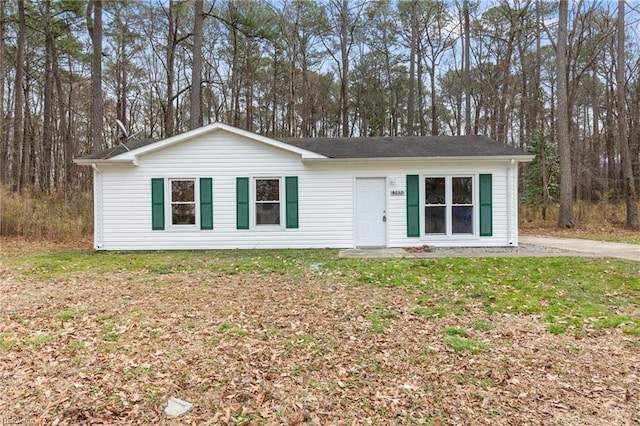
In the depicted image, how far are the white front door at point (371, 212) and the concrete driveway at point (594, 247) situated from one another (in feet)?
14.3

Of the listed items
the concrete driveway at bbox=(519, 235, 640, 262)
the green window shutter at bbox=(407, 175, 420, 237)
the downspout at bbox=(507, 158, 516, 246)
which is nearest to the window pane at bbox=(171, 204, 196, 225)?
the green window shutter at bbox=(407, 175, 420, 237)

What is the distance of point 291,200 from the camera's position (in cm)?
1043

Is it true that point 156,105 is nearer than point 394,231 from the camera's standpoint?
No

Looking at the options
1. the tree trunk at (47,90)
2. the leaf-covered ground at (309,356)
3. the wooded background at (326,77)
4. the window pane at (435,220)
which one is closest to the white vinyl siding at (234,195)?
the window pane at (435,220)

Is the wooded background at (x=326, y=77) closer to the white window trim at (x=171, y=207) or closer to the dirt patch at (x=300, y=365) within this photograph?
the white window trim at (x=171, y=207)

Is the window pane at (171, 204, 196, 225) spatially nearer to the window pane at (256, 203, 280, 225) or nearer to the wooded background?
the window pane at (256, 203, 280, 225)

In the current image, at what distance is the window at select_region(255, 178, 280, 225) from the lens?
416 inches

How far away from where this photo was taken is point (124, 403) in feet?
8.97

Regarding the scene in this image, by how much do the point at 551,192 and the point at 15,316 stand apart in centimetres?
1965

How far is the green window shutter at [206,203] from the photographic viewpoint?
1043 centimetres

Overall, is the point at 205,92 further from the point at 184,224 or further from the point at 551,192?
the point at 551,192

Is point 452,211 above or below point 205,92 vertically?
below

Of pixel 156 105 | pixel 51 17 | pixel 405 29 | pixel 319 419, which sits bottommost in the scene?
pixel 319 419

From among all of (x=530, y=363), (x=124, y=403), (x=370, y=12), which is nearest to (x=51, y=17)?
(x=370, y=12)
